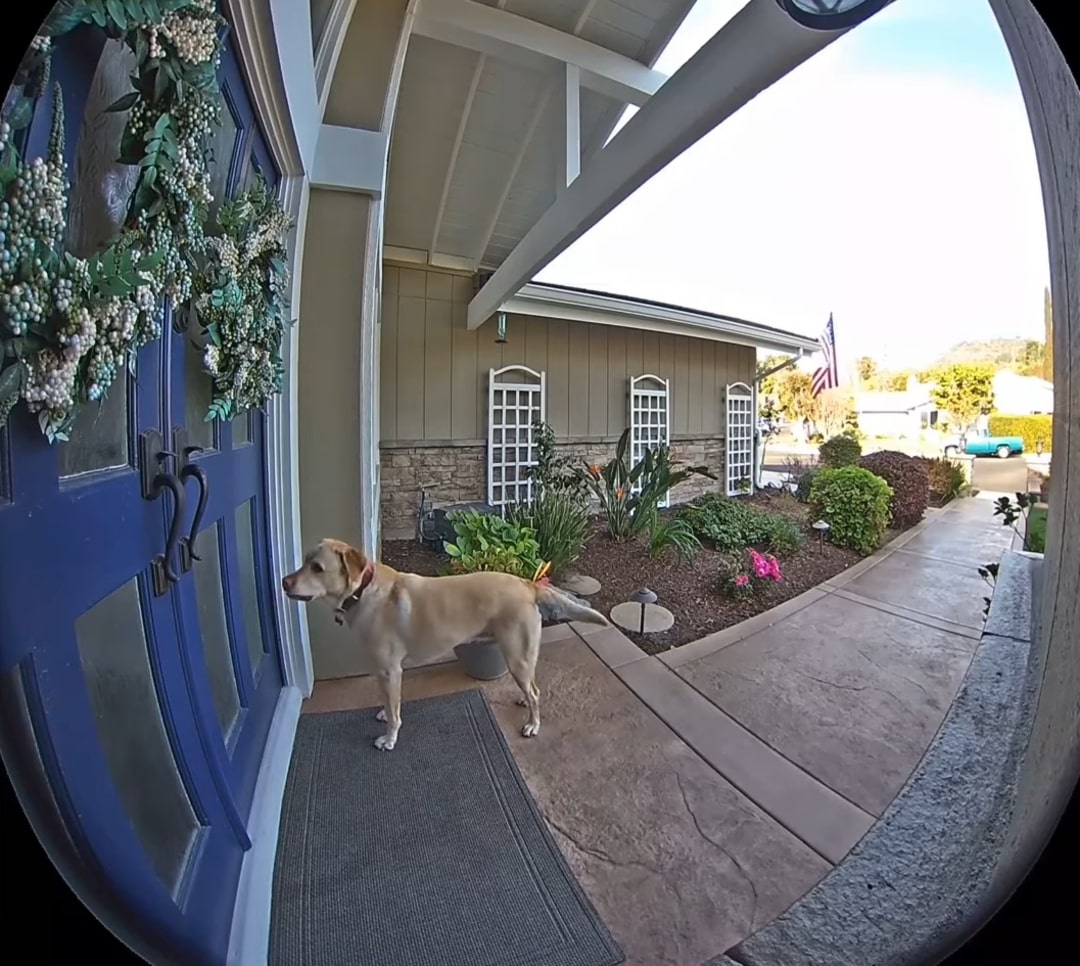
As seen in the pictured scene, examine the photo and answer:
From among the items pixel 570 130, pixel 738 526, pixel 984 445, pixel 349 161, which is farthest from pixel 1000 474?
pixel 570 130

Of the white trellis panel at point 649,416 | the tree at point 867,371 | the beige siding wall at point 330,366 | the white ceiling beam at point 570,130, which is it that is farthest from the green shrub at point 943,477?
the white ceiling beam at point 570,130

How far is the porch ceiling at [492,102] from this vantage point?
32.2 inches

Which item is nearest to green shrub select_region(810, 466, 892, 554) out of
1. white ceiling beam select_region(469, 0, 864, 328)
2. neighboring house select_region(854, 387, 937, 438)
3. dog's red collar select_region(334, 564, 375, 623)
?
neighboring house select_region(854, 387, 937, 438)

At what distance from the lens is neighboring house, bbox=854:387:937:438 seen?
58cm

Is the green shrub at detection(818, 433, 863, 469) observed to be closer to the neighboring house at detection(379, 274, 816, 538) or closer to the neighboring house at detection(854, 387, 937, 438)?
the neighboring house at detection(854, 387, 937, 438)

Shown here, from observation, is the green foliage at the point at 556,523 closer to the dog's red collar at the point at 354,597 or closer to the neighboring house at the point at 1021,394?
the dog's red collar at the point at 354,597

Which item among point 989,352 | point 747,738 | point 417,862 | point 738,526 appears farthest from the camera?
point 738,526

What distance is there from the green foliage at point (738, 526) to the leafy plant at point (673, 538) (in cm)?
2

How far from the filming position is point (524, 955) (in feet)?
1.82

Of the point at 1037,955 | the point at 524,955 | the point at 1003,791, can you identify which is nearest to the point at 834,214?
the point at 1003,791

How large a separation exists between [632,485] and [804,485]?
1.18 feet

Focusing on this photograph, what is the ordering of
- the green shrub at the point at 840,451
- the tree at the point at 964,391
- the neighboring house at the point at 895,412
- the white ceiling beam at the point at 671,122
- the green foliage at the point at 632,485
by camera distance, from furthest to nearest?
the green foliage at the point at 632,485 → the white ceiling beam at the point at 671,122 → the green shrub at the point at 840,451 → the neighboring house at the point at 895,412 → the tree at the point at 964,391

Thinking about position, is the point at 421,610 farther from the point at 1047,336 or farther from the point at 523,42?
the point at 523,42

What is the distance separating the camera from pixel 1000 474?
0.48 meters
